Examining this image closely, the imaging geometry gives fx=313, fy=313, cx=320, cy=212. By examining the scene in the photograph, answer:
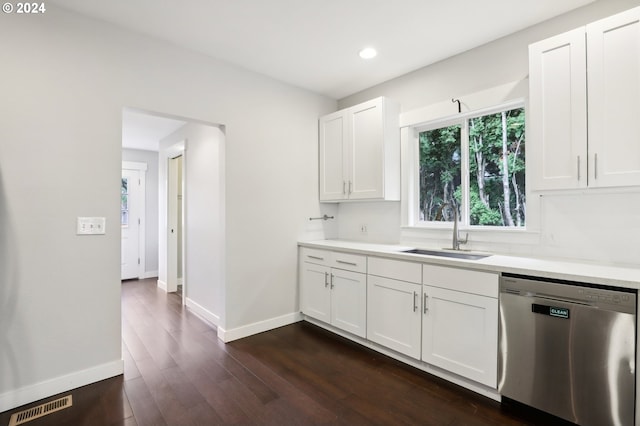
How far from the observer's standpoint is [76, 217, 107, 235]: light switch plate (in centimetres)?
229

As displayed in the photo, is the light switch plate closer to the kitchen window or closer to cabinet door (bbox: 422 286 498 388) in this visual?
cabinet door (bbox: 422 286 498 388)

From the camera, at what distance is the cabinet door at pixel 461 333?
6.79 ft

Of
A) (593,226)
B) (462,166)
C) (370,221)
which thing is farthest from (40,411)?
(593,226)

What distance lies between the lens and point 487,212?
2836 mm

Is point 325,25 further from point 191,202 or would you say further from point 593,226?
point 191,202

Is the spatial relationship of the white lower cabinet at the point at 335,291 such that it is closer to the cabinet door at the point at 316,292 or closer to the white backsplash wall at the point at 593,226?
the cabinet door at the point at 316,292

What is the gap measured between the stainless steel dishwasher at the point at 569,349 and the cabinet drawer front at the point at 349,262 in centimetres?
117

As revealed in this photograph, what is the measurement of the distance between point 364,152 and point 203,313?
8.80ft

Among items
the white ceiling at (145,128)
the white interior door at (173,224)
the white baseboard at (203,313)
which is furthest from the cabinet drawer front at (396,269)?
the white interior door at (173,224)

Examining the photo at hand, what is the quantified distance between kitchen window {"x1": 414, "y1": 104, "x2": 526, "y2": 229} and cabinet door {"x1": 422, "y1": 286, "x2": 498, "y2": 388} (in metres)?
0.90

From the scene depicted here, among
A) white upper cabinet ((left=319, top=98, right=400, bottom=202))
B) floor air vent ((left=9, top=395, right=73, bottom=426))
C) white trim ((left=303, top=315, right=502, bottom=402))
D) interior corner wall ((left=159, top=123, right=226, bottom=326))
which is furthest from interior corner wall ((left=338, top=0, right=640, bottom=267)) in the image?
floor air vent ((left=9, top=395, right=73, bottom=426))

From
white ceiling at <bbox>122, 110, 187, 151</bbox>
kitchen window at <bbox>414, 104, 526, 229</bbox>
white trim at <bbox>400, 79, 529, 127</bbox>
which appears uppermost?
white ceiling at <bbox>122, 110, 187, 151</bbox>

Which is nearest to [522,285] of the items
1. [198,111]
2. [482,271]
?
[482,271]

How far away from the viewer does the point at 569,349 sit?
5.82ft
